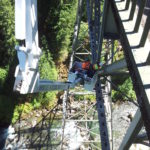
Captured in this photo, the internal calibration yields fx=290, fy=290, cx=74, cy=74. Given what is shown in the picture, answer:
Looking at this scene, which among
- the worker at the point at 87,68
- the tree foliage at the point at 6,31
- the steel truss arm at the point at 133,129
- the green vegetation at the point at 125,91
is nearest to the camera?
the steel truss arm at the point at 133,129

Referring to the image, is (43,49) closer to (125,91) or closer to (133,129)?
(125,91)

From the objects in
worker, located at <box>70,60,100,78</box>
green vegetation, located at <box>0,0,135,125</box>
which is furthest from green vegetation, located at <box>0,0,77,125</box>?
worker, located at <box>70,60,100,78</box>

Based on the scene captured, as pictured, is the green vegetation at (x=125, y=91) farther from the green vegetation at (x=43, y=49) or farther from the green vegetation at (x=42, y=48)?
the green vegetation at (x=42, y=48)

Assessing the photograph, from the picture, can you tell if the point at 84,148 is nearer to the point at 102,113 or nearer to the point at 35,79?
the point at 102,113

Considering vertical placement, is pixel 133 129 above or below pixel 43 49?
below

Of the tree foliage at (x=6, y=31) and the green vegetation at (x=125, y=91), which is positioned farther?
the green vegetation at (x=125, y=91)

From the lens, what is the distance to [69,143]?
12141 millimetres

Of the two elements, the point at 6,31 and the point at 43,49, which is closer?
the point at 6,31

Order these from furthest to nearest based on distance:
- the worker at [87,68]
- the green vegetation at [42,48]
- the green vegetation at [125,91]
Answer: the green vegetation at [125,91]
the green vegetation at [42,48]
the worker at [87,68]

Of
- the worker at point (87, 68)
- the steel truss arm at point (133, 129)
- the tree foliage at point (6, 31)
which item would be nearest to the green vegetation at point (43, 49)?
the tree foliage at point (6, 31)

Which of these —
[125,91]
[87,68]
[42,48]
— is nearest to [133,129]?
[87,68]

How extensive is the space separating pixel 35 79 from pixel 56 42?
9.64 meters

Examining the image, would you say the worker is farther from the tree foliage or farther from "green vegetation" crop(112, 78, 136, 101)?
"green vegetation" crop(112, 78, 136, 101)

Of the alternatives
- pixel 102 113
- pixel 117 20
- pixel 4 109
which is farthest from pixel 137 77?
pixel 4 109
